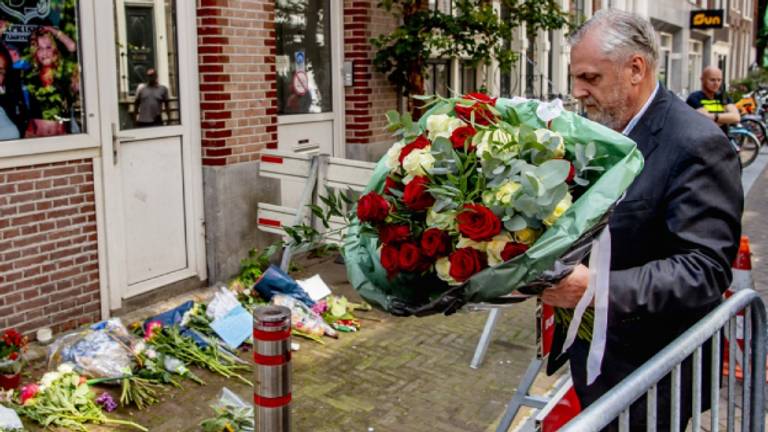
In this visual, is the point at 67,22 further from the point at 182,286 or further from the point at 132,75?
the point at 182,286

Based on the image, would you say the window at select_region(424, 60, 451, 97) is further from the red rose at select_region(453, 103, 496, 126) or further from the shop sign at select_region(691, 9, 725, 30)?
the shop sign at select_region(691, 9, 725, 30)

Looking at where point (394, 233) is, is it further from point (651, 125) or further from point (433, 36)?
point (433, 36)

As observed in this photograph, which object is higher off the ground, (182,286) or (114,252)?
(114,252)

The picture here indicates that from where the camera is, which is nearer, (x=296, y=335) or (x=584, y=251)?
(x=584, y=251)

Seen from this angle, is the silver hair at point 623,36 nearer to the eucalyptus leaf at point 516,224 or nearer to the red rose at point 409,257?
the eucalyptus leaf at point 516,224

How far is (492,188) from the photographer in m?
1.90

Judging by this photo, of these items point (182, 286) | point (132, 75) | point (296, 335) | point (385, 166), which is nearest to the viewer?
point (385, 166)

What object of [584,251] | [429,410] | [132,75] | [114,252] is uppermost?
[132,75]

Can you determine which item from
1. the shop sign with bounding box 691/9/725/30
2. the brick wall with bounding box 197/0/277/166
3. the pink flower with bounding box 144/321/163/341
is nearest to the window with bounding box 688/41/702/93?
the shop sign with bounding box 691/9/725/30

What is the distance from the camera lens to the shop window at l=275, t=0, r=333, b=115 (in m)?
7.71

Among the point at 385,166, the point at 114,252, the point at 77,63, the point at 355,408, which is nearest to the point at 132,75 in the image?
the point at 77,63

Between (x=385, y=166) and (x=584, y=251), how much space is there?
1.94ft

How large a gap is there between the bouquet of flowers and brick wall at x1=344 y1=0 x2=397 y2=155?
20.3 ft

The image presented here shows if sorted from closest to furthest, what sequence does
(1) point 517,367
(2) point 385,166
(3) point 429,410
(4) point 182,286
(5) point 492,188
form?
(5) point 492,188 < (2) point 385,166 < (3) point 429,410 < (1) point 517,367 < (4) point 182,286
